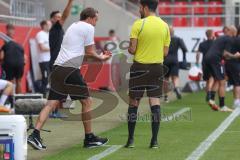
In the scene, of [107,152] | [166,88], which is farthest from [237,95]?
[107,152]

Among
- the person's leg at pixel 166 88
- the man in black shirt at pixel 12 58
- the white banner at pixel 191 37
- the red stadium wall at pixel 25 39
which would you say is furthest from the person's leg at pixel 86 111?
the white banner at pixel 191 37

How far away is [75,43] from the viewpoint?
38.4 feet

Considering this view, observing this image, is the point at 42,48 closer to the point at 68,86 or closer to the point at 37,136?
the point at 68,86

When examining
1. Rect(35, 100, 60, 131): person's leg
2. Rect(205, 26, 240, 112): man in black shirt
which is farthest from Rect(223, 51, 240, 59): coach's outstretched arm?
Rect(35, 100, 60, 131): person's leg

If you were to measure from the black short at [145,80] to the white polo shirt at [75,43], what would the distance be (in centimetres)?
77

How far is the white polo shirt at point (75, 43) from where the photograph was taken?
11.7 meters

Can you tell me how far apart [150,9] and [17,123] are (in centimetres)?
315

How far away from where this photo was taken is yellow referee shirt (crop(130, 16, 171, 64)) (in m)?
11.6

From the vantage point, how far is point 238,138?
12727 millimetres

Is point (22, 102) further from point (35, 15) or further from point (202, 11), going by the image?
point (202, 11)

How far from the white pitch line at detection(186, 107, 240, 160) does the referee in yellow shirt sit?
0.69 meters

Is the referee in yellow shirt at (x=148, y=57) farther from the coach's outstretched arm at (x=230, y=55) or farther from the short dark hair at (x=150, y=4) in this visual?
the coach's outstretched arm at (x=230, y=55)

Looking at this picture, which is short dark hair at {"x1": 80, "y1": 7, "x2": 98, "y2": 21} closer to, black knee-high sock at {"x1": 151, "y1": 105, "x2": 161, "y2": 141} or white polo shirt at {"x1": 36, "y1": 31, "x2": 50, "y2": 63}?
black knee-high sock at {"x1": 151, "y1": 105, "x2": 161, "y2": 141}

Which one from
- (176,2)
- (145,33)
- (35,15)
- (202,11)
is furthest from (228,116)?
(176,2)
